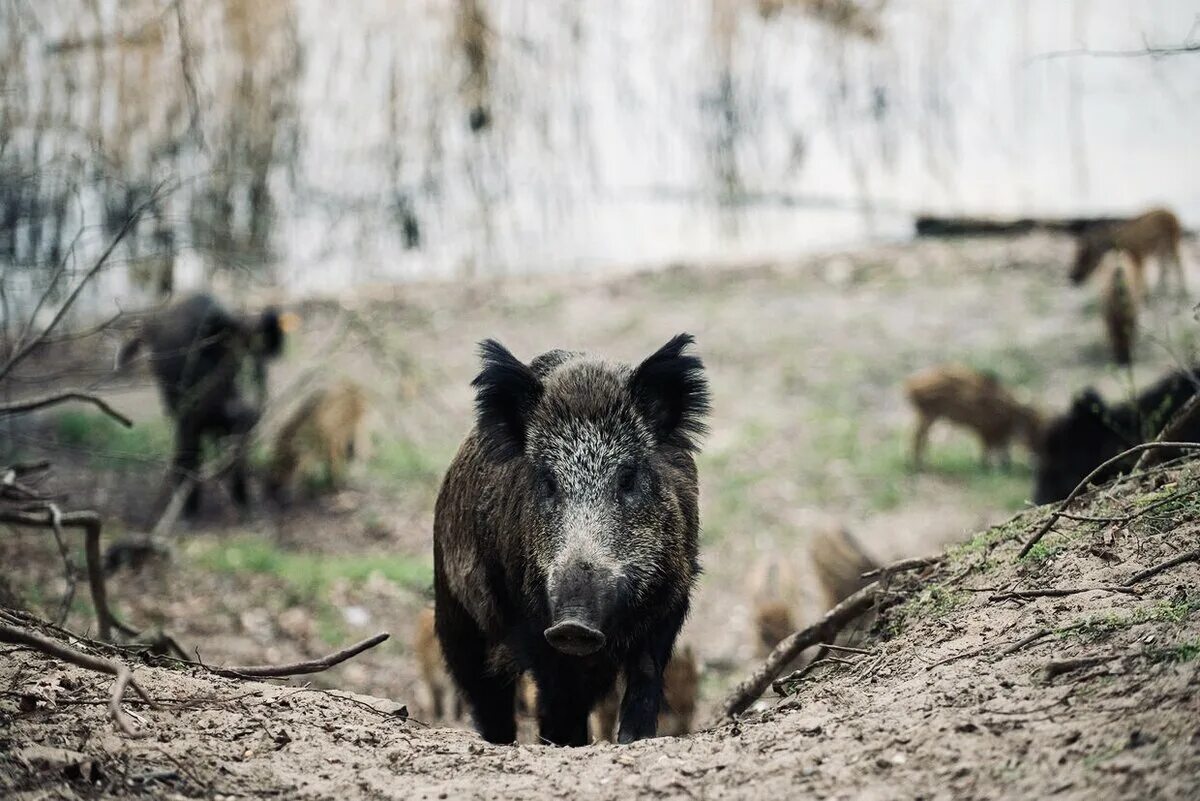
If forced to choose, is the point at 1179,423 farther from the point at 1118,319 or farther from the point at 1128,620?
the point at 1118,319

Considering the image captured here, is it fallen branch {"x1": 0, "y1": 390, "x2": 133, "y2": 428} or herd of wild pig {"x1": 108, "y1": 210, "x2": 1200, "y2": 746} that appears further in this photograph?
fallen branch {"x1": 0, "y1": 390, "x2": 133, "y2": 428}

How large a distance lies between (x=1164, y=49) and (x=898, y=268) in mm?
15528

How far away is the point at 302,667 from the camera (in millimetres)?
4016

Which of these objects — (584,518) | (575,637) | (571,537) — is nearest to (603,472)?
(584,518)

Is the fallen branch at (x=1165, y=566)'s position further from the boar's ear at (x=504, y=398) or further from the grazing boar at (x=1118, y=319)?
the grazing boar at (x=1118, y=319)

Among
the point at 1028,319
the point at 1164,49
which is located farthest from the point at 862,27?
the point at 1028,319

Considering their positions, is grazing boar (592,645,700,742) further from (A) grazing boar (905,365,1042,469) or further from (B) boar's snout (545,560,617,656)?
(A) grazing boar (905,365,1042,469)

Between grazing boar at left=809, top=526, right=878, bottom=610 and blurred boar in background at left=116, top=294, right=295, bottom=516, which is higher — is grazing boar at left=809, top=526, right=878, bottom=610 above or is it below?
below

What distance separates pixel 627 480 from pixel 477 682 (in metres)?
1.40

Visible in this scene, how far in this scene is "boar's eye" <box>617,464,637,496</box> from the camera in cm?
464

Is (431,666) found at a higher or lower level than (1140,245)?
lower

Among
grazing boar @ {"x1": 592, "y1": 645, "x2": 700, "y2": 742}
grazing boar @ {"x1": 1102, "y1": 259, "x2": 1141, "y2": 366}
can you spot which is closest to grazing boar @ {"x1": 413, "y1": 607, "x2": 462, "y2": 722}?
grazing boar @ {"x1": 592, "y1": 645, "x2": 700, "y2": 742}

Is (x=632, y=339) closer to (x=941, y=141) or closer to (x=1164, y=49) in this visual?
(x=941, y=141)

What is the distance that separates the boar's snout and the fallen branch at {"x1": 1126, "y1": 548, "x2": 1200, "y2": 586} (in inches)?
67.2
